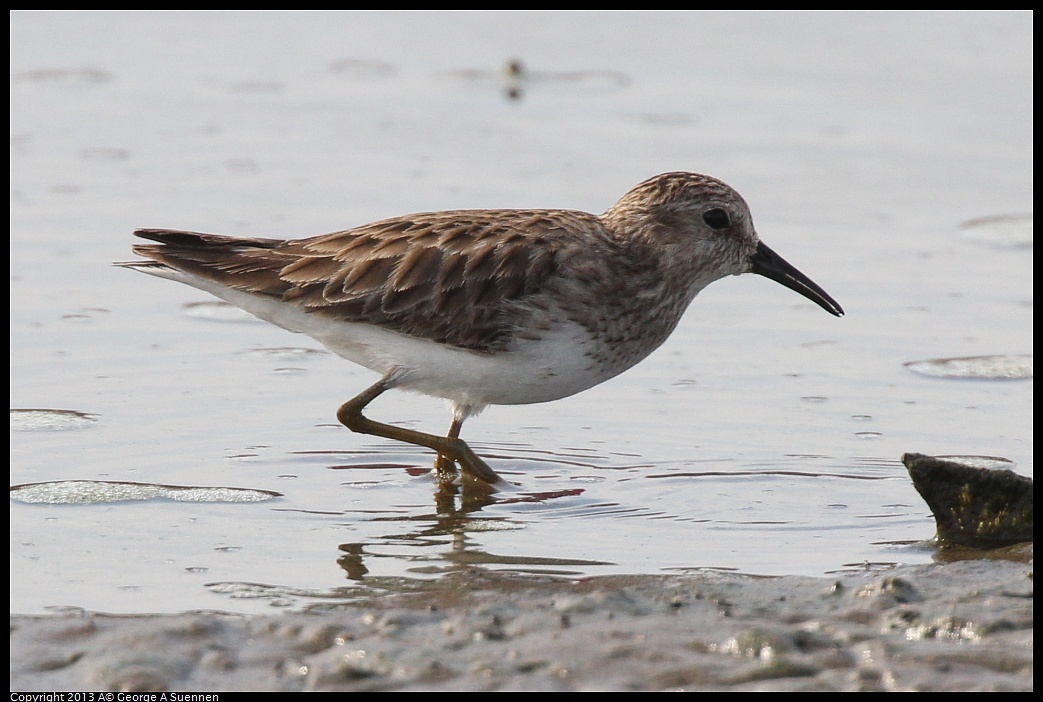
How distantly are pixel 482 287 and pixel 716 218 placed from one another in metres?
1.28

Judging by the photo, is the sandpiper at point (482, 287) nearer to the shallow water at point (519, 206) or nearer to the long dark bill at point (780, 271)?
the long dark bill at point (780, 271)

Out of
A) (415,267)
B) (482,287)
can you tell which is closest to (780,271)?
(482,287)

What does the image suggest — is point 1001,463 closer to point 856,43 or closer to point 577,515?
point 577,515

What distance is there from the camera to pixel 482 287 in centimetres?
716

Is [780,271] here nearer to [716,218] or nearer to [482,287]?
[716,218]

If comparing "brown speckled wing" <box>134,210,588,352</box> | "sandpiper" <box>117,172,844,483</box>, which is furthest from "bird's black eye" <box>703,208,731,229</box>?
"brown speckled wing" <box>134,210,588,352</box>

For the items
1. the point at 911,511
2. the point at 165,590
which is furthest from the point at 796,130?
the point at 165,590

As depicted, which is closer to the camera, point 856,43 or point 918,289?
point 918,289

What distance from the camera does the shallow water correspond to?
6.35 m

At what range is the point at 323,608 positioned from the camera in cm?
530

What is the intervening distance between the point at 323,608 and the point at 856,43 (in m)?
11.2

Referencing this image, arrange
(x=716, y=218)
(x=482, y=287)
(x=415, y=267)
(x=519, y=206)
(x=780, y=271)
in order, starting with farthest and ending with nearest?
(x=519, y=206) < (x=780, y=271) < (x=716, y=218) < (x=415, y=267) < (x=482, y=287)

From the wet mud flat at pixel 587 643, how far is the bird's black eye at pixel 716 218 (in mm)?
2706

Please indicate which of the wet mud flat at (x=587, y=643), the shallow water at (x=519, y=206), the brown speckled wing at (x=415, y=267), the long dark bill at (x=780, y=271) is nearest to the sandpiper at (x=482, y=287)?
the brown speckled wing at (x=415, y=267)
